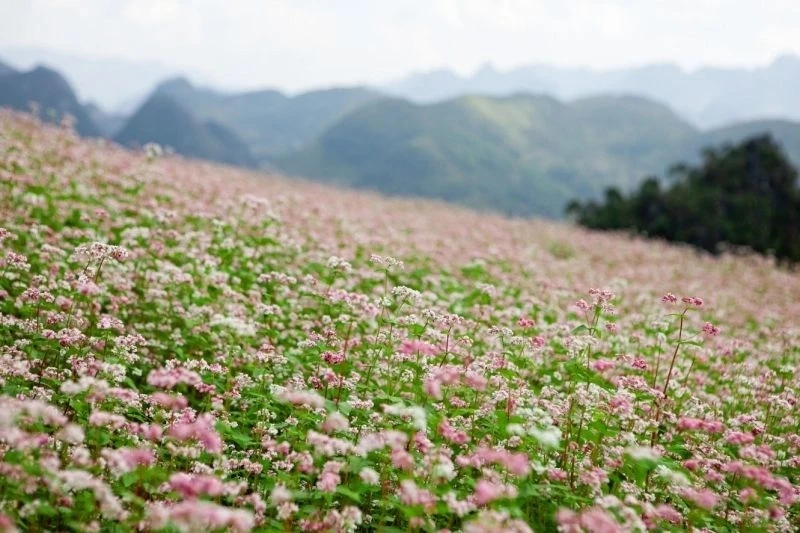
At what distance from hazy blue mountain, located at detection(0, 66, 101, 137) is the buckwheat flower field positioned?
184 metres

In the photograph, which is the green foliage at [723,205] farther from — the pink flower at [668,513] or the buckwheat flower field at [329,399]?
the pink flower at [668,513]

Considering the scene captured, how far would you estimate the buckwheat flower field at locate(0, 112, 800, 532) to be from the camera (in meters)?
4.82

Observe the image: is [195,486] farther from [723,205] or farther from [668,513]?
[723,205]

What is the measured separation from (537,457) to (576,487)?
1.74ft

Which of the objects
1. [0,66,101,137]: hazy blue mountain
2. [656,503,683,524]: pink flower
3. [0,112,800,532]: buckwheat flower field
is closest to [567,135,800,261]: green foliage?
[0,112,800,532]: buckwheat flower field

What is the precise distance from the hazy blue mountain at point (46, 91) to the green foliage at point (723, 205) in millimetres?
167017

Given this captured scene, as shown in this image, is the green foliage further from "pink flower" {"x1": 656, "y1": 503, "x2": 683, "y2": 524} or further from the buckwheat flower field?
"pink flower" {"x1": 656, "y1": 503, "x2": 683, "y2": 524}

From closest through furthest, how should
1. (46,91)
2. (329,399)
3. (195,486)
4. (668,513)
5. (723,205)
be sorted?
(195,486)
(668,513)
(329,399)
(723,205)
(46,91)

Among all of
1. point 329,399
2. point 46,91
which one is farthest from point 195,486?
point 46,91

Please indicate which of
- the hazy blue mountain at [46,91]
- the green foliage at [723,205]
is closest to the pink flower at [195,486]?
the green foliage at [723,205]

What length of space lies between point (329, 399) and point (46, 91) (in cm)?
21394

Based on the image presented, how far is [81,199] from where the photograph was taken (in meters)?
14.1

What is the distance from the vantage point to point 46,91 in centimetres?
18212

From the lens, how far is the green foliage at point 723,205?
1629 inches
